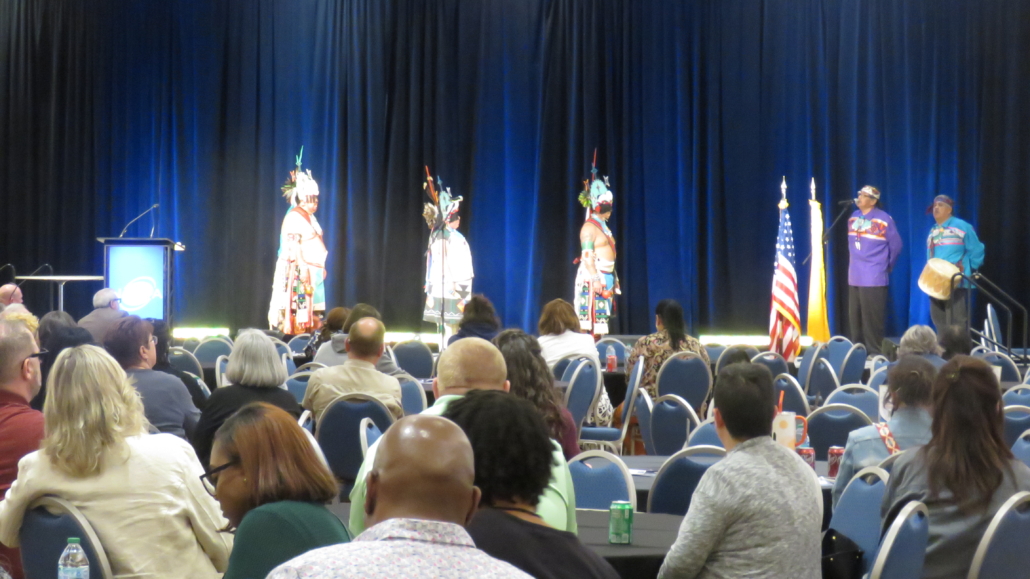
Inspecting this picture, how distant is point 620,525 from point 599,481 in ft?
1.87

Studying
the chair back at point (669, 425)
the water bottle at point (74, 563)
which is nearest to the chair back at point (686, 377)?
the chair back at point (669, 425)

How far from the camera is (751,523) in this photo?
2.43 m

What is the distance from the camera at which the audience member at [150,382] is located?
13.0ft

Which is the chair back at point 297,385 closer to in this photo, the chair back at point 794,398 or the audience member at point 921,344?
the chair back at point 794,398

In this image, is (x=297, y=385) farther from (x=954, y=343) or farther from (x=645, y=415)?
(x=954, y=343)

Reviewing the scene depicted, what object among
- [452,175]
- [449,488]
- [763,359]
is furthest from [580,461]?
[452,175]

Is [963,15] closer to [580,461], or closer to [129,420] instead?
[580,461]

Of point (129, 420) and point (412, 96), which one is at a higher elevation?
point (412, 96)

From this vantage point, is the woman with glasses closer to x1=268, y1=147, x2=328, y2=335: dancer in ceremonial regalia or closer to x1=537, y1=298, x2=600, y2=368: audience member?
x1=537, y1=298, x2=600, y2=368: audience member

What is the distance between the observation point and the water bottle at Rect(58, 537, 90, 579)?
244 cm

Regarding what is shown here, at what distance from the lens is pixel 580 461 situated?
3434 mm

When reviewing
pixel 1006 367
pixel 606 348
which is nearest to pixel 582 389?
pixel 606 348

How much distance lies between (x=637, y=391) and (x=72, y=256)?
906 cm

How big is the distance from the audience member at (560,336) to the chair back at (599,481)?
3145 millimetres
